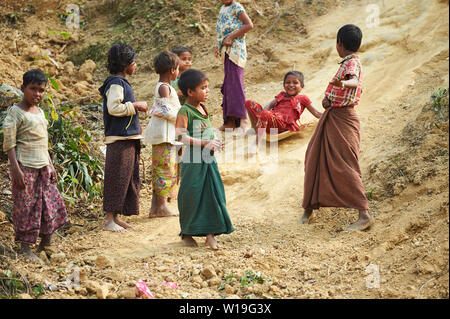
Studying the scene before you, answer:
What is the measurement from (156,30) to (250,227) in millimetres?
6413

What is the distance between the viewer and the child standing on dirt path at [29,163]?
13.2ft

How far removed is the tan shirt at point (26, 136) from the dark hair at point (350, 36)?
103 inches

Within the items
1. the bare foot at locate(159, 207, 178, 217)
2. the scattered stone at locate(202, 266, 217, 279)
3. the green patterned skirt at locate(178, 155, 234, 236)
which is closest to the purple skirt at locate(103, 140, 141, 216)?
the bare foot at locate(159, 207, 178, 217)

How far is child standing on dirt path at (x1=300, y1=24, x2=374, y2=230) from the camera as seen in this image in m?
4.59

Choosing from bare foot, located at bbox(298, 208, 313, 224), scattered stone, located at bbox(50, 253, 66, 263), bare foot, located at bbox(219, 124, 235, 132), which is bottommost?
scattered stone, located at bbox(50, 253, 66, 263)

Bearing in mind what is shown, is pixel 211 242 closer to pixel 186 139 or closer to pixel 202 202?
pixel 202 202

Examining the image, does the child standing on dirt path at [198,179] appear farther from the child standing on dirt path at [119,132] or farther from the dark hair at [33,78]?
the dark hair at [33,78]

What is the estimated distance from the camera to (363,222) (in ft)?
15.1

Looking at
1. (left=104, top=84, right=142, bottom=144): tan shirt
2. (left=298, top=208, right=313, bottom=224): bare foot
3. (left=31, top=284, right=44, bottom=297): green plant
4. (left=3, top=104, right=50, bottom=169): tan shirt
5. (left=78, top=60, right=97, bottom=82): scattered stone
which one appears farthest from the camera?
(left=78, top=60, right=97, bottom=82): scattered stone

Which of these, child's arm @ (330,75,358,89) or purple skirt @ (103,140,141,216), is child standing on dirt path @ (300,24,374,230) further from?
purple skirt @ (103,140,141,216)

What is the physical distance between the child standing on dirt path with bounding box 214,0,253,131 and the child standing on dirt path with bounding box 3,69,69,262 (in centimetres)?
301

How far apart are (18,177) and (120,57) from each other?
1.50 metres

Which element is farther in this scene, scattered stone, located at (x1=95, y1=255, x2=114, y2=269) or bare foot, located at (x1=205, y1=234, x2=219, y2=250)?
bare foot, located at (x1=205, y1=234, x2=219, y2=250)

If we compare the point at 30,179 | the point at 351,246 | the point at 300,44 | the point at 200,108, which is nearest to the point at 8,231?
the point at 30,179
